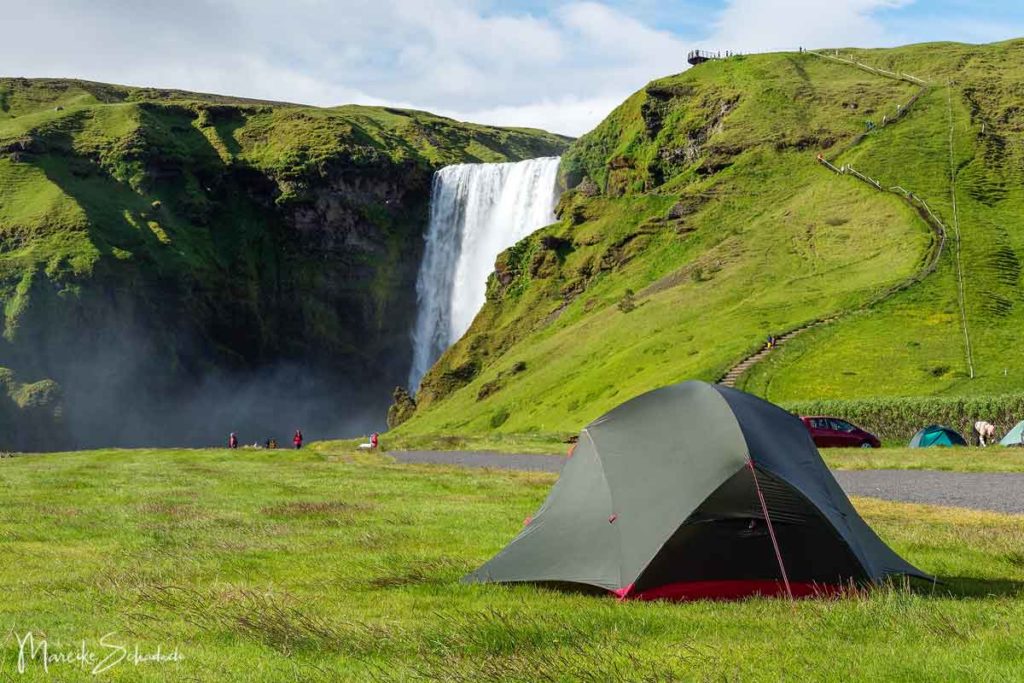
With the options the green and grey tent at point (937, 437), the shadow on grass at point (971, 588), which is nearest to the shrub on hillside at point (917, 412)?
the green and grey tent at point (937, 437)

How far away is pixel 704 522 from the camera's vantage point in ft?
37.4

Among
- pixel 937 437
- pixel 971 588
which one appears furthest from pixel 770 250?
pixel 971 588

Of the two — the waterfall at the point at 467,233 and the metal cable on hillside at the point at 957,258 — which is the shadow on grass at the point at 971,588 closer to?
the metal cable on hillside at the point at 957,258

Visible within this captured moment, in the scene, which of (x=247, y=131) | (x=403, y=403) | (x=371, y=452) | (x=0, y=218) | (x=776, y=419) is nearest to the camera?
(x=776, y=419)

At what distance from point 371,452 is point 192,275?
9481cm

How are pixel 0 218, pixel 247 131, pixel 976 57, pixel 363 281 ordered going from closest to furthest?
pixel 976 57
pixel 0 218
pixel 363 281
pixel 247 131

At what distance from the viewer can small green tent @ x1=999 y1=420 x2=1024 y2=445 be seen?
4000cm

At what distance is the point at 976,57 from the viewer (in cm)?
10481

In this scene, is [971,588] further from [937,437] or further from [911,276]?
[911,276]

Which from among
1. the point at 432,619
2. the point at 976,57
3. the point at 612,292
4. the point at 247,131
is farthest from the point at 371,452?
the point at 247,131

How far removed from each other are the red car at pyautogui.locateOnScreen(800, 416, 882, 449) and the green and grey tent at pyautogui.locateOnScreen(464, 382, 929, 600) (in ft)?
105

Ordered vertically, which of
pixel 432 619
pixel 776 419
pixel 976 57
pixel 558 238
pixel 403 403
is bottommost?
pixel 403 403

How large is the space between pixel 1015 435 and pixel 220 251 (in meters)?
125

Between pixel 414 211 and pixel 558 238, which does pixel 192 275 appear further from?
pixel 558 238
